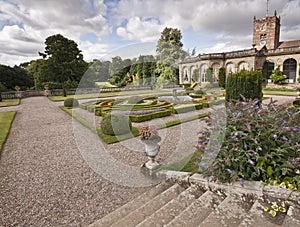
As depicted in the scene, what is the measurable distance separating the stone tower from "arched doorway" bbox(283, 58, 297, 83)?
28.1 feet

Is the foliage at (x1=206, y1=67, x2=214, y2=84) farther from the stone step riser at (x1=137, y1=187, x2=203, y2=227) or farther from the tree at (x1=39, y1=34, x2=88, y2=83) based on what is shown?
the stone step riser at (x1=137, y1=187, x2=203, y2=227)

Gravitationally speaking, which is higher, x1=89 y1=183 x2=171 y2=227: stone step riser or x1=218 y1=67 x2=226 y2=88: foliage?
x1=218 y1=67 x2=226 y2=88: foliage

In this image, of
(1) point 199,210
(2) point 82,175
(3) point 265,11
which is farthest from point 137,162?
(3) point 265,11

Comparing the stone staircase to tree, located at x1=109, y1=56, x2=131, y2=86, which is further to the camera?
tree, located at x1=109, y1=56, x2=131, y2=86

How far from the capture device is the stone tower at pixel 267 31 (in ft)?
112

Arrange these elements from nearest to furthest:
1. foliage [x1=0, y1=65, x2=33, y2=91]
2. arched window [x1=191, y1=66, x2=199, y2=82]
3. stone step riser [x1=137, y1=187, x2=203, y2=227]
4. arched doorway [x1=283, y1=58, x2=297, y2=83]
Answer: stone step riser [x1=137, y1=187, x2=203, y2=227], foliage [x1=0, y1=65, x2=33, y2=91], arched doorway [x1=283, y1=58, x2=297, y2=83], arched window [x1=191, y1=66, x2=199, y2=82]

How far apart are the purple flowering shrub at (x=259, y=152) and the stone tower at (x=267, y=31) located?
4012 centimetres

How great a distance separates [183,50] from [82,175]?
36421mm

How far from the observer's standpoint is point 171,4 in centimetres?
616

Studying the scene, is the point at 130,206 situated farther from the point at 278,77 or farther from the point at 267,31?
the point at 267,31

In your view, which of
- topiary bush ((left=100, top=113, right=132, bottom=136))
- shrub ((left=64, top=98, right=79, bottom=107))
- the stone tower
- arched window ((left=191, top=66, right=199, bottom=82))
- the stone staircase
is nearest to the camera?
the stone staircase

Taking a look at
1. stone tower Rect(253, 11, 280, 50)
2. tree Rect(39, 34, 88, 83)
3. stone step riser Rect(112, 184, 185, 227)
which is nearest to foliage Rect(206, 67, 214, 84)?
stone tower Rect(253, 11, 280, 50)

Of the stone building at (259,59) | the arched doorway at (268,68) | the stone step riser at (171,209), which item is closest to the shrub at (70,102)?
the stone step riser at (171,209)

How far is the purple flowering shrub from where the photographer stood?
240cm
